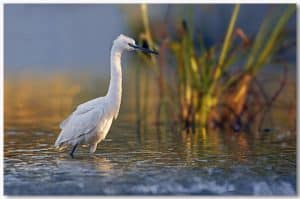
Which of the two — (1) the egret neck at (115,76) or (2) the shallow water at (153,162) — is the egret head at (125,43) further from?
(2) the shallow water at (153,162)

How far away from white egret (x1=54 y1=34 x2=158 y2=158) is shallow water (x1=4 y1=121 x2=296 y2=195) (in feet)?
0.63

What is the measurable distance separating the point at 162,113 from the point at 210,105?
145cm

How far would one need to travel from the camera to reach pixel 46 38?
35.2 feet

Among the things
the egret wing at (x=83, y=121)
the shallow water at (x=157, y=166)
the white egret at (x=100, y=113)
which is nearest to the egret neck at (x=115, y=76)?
the white egret at (x=100, y=113)

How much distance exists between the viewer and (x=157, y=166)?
598 centimetres

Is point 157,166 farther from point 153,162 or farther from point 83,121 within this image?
point 83,121

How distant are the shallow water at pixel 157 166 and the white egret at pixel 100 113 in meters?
0.19

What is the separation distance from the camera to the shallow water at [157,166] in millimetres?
5379

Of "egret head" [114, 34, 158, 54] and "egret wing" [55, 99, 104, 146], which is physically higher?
"egret head" [114, 34, 158, 54]

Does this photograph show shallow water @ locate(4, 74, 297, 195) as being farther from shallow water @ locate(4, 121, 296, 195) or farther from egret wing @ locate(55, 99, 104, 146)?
egret wing @ locate(55, 99, 104, 146)

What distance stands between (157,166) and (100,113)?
754 mm

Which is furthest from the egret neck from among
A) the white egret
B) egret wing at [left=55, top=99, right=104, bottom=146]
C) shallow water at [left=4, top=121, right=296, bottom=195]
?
shallow water at [left=4, top=121, right=296, bottom=195]

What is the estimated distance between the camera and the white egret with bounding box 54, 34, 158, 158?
633cm

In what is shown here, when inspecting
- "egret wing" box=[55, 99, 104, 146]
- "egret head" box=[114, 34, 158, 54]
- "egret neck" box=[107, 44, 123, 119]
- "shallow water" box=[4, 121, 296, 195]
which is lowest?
"shallow water" box=[4, 121, 296, 195]
